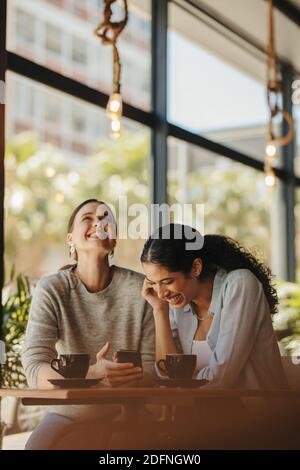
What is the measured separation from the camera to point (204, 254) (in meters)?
2.94

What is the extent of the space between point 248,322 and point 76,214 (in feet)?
2.33

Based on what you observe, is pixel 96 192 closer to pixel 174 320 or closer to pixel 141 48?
pixel 141 48

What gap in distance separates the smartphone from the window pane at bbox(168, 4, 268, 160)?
3524 mm

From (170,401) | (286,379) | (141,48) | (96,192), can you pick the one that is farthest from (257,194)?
(170,401)

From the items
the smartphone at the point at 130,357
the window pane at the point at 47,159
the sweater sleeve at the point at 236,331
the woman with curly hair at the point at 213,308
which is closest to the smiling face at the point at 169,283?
the woman with curly hair at the point at 213,308

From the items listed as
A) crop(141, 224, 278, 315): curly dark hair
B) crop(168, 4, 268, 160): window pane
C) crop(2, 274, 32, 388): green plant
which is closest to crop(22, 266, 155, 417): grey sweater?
crop(141, 224, 278, 315): curly dark hair

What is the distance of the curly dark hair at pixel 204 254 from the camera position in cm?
283

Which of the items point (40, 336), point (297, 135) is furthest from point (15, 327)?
point (297, 135)

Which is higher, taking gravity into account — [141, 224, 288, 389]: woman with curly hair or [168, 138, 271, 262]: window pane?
[168, 138, 271, 262]: window pane

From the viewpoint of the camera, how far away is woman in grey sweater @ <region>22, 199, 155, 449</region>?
9.10 ft

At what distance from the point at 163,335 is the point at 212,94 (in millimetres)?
4455

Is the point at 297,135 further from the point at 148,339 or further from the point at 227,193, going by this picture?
the point at 148,339

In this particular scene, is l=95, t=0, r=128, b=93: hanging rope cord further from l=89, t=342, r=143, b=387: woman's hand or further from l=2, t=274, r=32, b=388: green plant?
l=89, t=342, r=143, b=387: woman's hand

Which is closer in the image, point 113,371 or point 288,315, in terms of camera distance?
point 113,371
